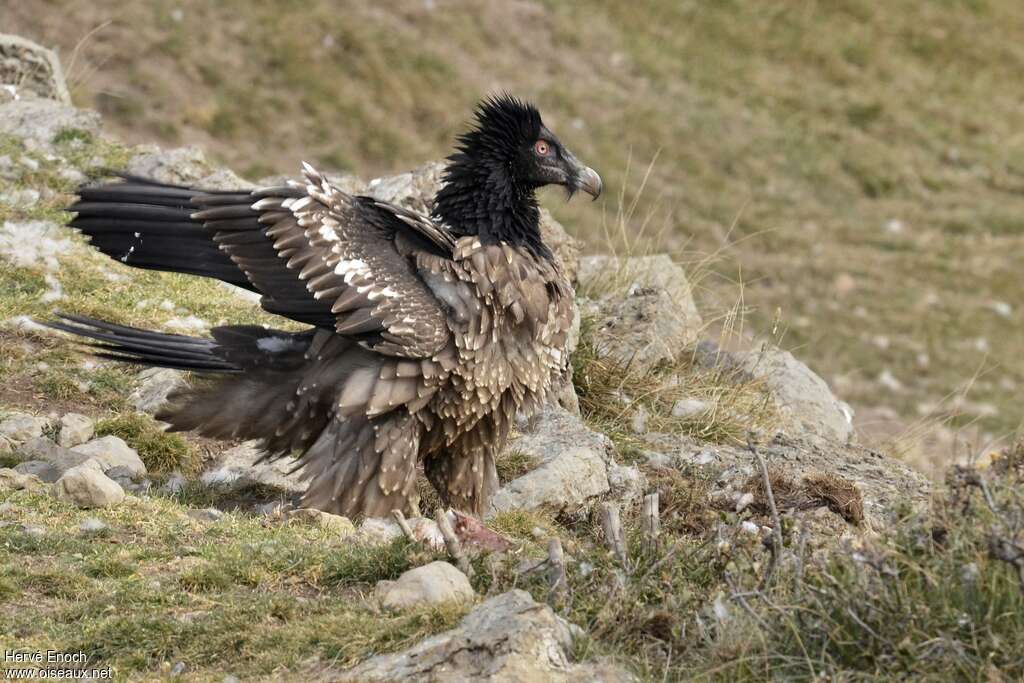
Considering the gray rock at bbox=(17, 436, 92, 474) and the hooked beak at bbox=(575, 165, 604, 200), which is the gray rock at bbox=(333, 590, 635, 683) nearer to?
the gray rock at bbox=(17, 436, 92, 474)

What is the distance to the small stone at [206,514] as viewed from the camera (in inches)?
260

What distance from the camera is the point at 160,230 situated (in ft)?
23.4

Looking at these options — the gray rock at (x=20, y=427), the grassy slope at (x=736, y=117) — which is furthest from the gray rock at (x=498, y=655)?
the grassy slope at (x=736, y=117)

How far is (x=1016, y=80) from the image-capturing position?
2756 centimetres

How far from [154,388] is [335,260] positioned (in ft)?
6.46

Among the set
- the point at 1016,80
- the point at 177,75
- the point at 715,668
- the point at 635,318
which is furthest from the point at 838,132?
the point at 715,668

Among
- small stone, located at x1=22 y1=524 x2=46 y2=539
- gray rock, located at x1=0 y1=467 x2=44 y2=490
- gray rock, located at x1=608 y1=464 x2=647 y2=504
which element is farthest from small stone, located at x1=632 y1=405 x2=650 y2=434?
small stone, located at x1=22 y1=524 x2=46 y2=539

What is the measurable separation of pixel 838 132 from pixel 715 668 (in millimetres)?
20668

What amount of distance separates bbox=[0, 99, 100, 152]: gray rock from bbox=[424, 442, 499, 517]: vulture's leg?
207 inches

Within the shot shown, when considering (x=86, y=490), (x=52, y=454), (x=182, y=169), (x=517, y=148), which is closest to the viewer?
(x=86, y=490)

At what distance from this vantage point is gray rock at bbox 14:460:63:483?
701 centimetres

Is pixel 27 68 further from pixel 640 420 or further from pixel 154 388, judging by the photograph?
pixel 640 420

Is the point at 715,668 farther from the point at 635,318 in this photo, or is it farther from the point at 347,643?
the point at 635,318

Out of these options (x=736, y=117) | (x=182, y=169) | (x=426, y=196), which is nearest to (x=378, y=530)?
(x=426, y=196)
